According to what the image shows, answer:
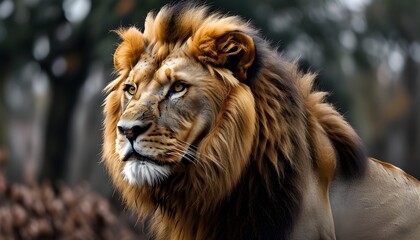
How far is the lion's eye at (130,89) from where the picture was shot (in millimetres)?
3824

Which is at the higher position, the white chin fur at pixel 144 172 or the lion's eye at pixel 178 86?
the lion's eye at pixel 178 86

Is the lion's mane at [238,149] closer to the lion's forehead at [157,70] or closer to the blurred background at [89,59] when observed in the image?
the lion's forehead at [157,70]

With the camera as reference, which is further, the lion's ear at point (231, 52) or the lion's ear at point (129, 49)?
Answer: the lion's ear at point (129, 49)

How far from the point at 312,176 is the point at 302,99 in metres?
0.33

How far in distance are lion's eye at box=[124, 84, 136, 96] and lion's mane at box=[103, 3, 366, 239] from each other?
0.12 m

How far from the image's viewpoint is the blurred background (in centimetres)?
1391

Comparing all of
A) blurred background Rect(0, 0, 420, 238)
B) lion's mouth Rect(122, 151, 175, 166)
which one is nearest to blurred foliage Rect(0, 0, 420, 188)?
blurred background Rect(0, 0, 420, 238)

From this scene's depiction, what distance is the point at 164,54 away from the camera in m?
3.85

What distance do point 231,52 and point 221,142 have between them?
37 centimetres

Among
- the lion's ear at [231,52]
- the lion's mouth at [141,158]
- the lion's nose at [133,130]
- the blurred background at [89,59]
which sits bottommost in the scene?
the blurred background at [89,59]

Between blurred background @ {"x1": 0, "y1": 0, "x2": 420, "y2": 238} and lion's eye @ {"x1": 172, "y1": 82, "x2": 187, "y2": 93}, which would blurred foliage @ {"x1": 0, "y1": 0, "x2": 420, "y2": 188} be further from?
lion's eye @ {"x1": 172, "y1": 82, "x2": 187, "y2": 93}

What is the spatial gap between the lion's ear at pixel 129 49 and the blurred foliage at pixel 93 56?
8.76 metres

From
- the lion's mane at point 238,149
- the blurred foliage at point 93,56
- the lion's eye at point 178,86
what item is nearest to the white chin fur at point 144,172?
the lion's mane at point 238,149

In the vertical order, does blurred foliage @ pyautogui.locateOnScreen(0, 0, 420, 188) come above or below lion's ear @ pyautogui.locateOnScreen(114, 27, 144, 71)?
below
